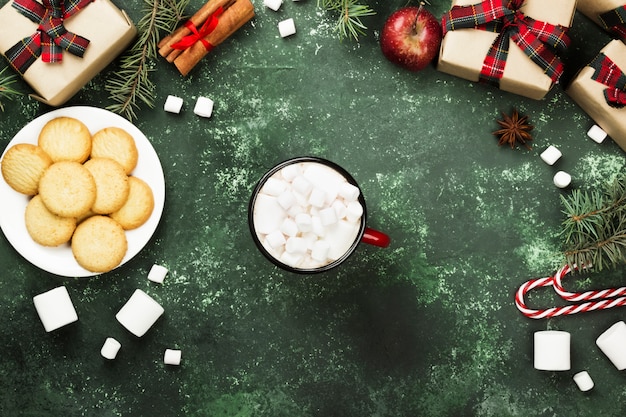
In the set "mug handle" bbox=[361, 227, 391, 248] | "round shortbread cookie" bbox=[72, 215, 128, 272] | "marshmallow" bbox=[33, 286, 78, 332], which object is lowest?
"marshmallow" bbox=[33, 286, 78, 332]

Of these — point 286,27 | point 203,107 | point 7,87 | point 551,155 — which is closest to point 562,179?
point 551,155

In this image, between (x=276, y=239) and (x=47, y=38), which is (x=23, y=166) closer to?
(x=47, y=38)

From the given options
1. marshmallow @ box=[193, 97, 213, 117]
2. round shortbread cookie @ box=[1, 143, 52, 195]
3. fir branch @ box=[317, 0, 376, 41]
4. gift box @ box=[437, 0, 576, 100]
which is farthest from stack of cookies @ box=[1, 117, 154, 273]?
gift box @ box=[437, 0, 576, 100]

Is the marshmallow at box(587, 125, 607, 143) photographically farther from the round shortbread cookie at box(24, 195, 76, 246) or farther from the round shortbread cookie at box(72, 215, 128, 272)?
the round shortbread cookie at box(24, 195, 76, 246)

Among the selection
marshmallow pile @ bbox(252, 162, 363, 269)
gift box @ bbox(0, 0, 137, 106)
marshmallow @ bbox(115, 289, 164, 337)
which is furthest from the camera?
marshmallow @ bbox(115, 289, 164, 337)

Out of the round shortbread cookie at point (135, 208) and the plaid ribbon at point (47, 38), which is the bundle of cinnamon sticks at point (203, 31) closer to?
the plaid ribbon at point (47, 38)
